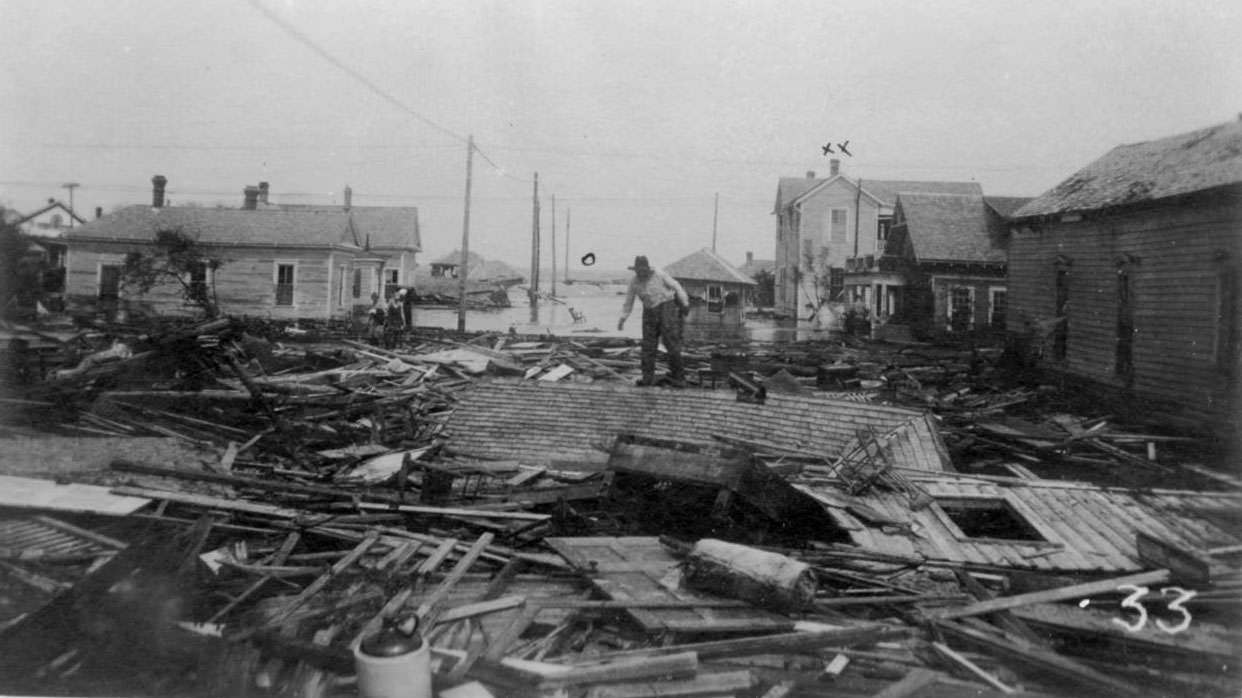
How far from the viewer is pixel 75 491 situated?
5.93 meters

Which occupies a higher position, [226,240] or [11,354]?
[226,240]

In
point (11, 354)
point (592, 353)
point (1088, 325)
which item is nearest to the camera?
point (11, 354)

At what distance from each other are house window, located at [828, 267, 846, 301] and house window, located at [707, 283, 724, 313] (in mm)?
9402

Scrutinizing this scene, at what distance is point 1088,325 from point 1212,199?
4.72m

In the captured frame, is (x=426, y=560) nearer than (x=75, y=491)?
Yes

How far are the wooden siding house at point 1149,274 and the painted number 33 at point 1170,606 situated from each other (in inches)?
326

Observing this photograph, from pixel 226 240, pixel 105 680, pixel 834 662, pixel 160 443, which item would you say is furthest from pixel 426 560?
pixel 226 240

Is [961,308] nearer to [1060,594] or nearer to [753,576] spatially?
[1060,594]

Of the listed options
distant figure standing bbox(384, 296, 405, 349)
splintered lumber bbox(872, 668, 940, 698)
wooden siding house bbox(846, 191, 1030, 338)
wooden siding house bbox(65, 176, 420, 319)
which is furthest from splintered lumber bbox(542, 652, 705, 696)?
wooden siding house bbox(65, 176, 420, 319)

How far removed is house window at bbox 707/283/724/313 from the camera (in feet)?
101

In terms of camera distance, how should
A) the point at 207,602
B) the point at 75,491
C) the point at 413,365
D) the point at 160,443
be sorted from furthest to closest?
1. the point at 413,365
2. the point at 160,443
3. the point at 75,491
4. the point at 207,602

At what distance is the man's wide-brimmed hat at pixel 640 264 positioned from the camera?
10594 mm

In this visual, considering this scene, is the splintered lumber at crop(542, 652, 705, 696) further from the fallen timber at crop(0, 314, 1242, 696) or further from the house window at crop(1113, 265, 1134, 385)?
the house window at crop(1113, 265, 1134, 385)

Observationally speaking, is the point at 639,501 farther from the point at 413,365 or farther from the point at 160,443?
the point at 413,365
